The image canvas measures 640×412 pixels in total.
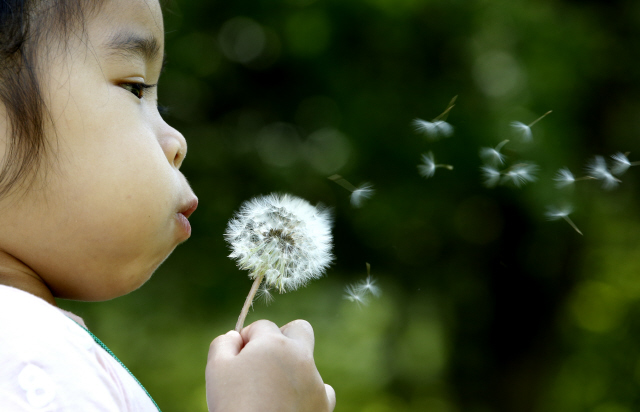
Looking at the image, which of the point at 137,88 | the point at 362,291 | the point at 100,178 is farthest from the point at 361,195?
the point at 100,178

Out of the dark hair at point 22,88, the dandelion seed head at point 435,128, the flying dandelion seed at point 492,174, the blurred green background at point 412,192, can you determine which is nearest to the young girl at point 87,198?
the dark hair at point 22,88

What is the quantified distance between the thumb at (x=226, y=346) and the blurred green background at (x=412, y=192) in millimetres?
2241

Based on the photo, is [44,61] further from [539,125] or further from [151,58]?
[539,125]

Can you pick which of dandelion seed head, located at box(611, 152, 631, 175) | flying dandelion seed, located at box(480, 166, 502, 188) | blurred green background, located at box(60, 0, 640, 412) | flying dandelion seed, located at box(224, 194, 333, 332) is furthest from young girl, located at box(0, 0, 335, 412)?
blurred green background, located at box(60, 0, 640, 412)

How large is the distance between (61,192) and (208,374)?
34 cm

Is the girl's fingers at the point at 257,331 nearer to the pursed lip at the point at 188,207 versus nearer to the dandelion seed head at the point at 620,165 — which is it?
the pursed lip at the point at 188,207

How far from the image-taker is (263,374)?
0.91m

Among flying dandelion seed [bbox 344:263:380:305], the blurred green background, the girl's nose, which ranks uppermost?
the girl's nose

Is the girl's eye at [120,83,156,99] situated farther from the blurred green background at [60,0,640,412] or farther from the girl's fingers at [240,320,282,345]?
the blurred green background at [60,0,640,412]

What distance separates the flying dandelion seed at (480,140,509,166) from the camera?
2055 mm

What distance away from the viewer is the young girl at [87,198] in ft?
2.52

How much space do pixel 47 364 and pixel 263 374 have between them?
0.31 metres

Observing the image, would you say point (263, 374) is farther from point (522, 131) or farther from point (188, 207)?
point (522, 131)

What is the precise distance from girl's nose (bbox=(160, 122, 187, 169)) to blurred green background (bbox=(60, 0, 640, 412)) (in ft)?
7.22
